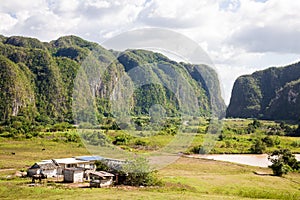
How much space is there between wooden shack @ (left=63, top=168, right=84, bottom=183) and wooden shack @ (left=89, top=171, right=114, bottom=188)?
1.22 metres

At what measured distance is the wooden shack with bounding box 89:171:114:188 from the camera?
89.3 ft

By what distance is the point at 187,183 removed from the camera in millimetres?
29312

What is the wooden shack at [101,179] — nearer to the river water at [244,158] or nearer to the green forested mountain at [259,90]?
the river water at [244,158]

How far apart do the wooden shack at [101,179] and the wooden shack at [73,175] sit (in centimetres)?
122

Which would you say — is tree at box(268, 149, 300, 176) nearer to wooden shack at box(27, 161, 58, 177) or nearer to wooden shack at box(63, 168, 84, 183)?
wooden shack at box(63, 168, 84, 183)

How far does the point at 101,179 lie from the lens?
90.5ft

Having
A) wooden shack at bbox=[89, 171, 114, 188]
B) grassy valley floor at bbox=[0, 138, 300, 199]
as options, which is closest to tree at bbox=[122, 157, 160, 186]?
grassy valley floor at bbox=[0, 138, 300, 199]

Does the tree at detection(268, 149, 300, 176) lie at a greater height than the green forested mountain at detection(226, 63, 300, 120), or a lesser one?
lesser

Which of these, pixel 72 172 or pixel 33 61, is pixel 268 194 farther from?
pixel 33 61

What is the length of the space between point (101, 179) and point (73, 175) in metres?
2.88

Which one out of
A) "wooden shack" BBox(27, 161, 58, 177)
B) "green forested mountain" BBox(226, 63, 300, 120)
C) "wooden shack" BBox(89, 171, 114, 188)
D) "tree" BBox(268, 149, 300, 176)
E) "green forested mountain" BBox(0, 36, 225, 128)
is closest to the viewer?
"wooden shack" BBox(89, 171, 114, 188)

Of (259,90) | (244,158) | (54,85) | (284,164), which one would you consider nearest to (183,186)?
(284,164)

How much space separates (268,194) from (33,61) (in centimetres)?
11230

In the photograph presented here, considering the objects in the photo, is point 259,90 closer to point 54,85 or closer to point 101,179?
point 54,85
